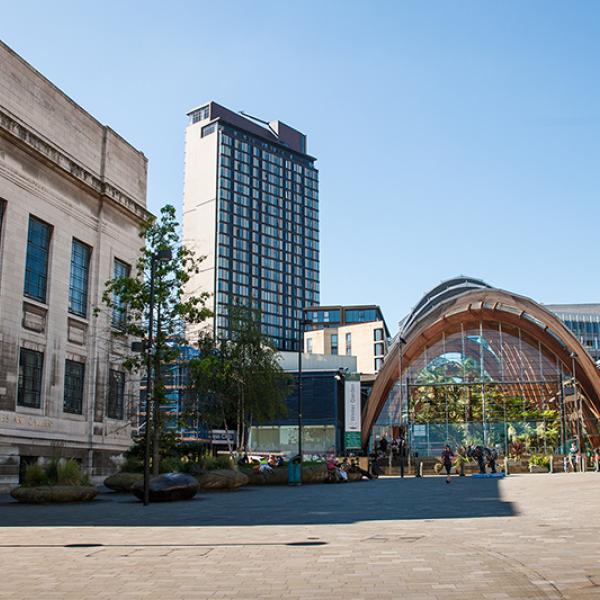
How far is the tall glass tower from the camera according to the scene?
15712cm

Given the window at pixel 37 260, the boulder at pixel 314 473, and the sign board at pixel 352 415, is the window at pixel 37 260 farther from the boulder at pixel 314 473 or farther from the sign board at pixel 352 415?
the sign board at pixel 352 415

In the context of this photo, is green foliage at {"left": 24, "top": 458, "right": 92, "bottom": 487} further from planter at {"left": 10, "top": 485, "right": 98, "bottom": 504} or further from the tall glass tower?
the tall glass tower

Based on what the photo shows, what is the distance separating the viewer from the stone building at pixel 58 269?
3045 cm

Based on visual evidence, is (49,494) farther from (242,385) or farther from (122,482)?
(242,385)

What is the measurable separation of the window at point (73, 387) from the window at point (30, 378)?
2012 mm

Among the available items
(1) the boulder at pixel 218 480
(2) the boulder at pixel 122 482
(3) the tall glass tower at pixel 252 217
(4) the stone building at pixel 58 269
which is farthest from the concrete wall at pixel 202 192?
(2) the boulder at pixel 122 482

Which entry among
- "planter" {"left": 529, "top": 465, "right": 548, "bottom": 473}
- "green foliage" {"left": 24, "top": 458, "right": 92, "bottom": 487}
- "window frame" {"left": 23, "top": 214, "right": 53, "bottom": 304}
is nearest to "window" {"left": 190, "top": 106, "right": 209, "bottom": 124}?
"planter" {"left": 529, "top": 465, "right": 548, "bottom": 473}

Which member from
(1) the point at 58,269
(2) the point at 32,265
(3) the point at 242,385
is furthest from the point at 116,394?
(3) the point at 242,385

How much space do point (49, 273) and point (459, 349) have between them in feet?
138

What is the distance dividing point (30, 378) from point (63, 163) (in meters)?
9.57

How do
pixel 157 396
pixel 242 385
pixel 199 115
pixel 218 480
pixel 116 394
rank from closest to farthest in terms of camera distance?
pixel 157 396, pixel 218 480, pixel 116 394, pixel 242 385, pixel 199 115

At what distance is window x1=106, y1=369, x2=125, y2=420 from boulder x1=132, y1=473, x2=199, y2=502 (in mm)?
14353

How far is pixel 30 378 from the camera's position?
3150 cm

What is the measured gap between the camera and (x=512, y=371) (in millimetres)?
64312
